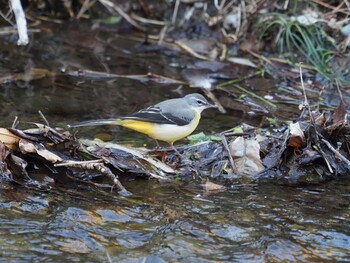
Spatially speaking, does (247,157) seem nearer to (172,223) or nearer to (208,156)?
(208,156)

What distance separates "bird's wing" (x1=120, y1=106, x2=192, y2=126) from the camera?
25.2 feet

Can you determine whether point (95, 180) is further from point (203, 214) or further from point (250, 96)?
point (250, 96)

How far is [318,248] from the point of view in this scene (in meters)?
5.74

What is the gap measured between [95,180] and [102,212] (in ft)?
2.54

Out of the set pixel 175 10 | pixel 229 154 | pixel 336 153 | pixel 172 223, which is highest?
pixel 175 10

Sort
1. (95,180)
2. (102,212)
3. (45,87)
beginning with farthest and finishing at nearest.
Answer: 1. (45,87)
2. (95,180)
3. (102,212)

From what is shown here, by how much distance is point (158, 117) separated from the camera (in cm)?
780

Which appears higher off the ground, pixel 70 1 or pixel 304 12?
pixel 304 12

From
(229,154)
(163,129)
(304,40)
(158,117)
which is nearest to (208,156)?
(229,154)

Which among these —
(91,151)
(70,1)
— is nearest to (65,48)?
(70,1)

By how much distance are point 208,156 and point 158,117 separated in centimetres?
74

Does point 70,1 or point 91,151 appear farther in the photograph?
point 70,1

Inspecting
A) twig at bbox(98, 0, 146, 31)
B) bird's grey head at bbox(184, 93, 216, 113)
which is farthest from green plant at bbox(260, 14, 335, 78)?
bird's grey head at bbox(184, 93, 216, 113)

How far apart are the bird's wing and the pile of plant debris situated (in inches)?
12.3
